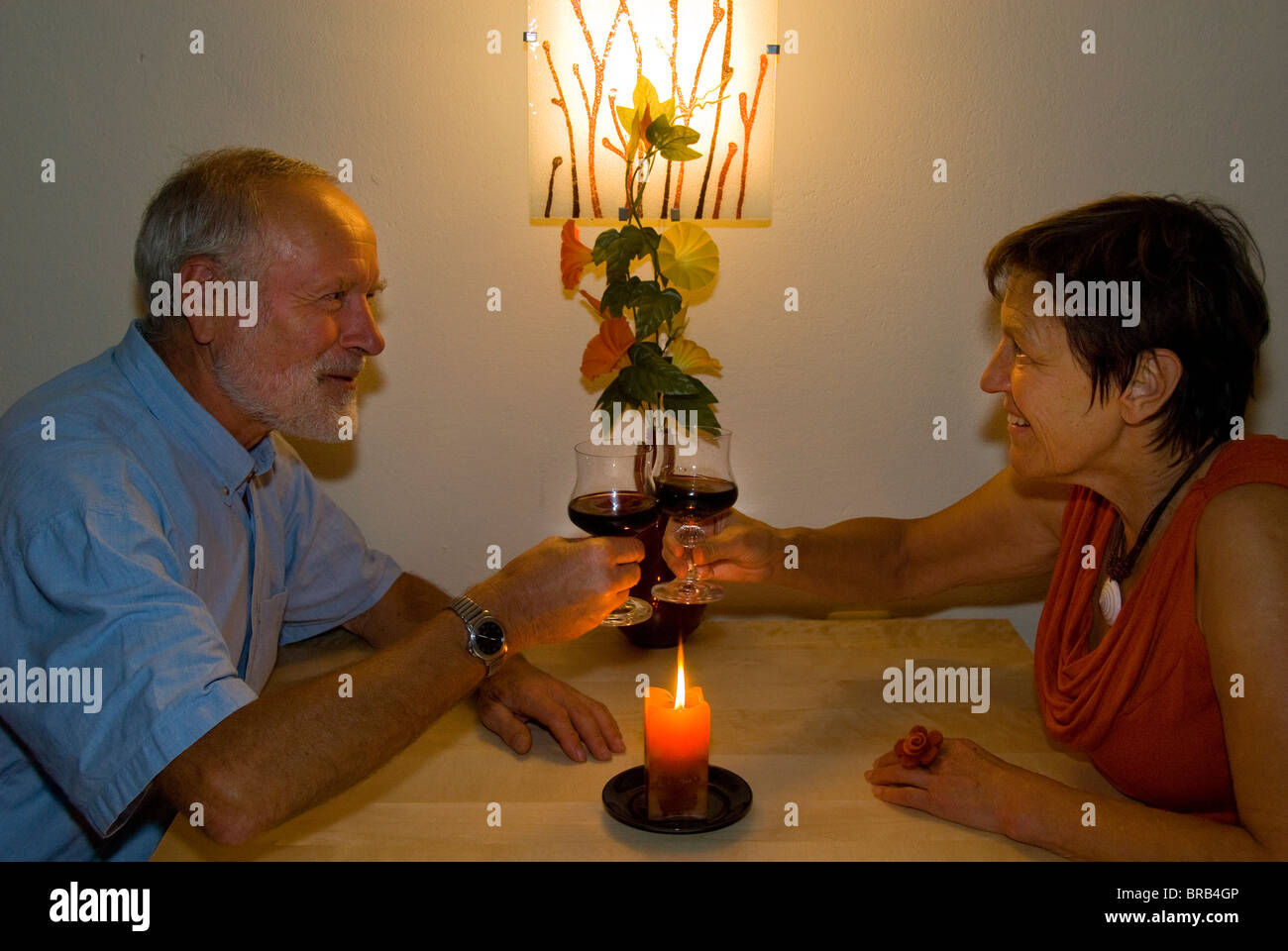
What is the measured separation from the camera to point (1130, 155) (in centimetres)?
189

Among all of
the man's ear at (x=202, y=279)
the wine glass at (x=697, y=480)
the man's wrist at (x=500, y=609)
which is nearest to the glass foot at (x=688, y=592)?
the wine glass at (x=697, y=480)

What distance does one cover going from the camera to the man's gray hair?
4.84 feet

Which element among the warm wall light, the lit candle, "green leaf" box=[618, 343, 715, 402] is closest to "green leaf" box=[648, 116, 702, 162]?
the warm wall light

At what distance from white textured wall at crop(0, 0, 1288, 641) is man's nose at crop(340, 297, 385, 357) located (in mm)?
327

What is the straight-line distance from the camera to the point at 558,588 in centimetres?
144

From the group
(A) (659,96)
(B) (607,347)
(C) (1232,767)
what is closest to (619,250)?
(B) (607,347)

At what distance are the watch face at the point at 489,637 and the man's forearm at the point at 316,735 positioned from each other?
2cm

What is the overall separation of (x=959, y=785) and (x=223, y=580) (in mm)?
963

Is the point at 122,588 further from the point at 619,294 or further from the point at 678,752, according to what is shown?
the point at 619,294

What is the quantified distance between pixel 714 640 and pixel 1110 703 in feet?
2.12

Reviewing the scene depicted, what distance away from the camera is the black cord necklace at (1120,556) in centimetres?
141

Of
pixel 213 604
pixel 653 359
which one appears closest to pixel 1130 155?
pixel 653 359

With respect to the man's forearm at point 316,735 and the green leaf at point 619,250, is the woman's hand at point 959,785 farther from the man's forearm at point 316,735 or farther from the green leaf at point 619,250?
the green leaf at point 619,250
